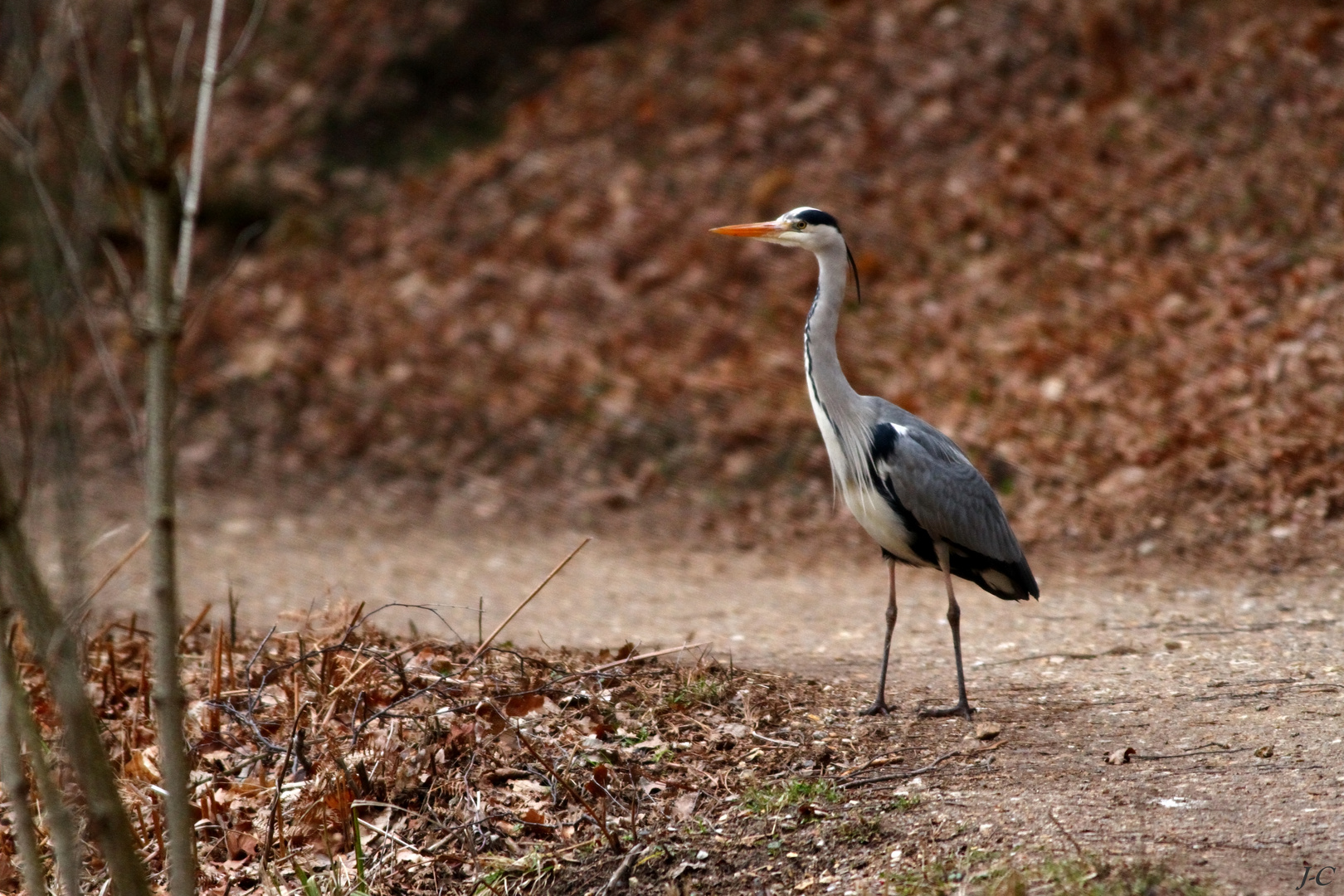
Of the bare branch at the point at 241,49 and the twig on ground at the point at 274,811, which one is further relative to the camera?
the twig on ground at the point at 274,811

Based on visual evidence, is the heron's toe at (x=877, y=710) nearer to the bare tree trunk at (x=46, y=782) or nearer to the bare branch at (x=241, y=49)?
the bare tree trunk at (x=46, y=782)

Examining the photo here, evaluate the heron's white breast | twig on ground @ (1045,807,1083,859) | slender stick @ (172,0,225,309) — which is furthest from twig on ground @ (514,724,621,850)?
slender stick @ (172,0,225,309)

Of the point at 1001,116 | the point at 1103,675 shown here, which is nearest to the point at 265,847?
the point at 1103,675

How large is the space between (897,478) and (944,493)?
20 cm

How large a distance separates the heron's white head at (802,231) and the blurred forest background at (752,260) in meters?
3.09

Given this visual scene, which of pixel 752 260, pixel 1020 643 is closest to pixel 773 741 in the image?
pixel 1020 643

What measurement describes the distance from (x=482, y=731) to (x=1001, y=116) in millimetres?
8156

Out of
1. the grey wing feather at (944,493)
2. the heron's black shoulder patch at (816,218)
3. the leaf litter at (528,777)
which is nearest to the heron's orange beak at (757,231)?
the heron's black shoulder patch at (816,218)

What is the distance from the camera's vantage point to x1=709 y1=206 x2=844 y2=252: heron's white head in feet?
17.8

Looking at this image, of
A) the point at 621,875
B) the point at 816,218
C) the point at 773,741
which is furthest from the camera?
the point at 816,218

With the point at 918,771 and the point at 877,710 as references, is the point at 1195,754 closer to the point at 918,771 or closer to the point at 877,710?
the point at 918,771

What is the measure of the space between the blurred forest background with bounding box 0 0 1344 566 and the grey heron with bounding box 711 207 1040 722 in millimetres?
2541

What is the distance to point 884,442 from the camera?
513 centimetres

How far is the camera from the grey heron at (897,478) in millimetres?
5109
